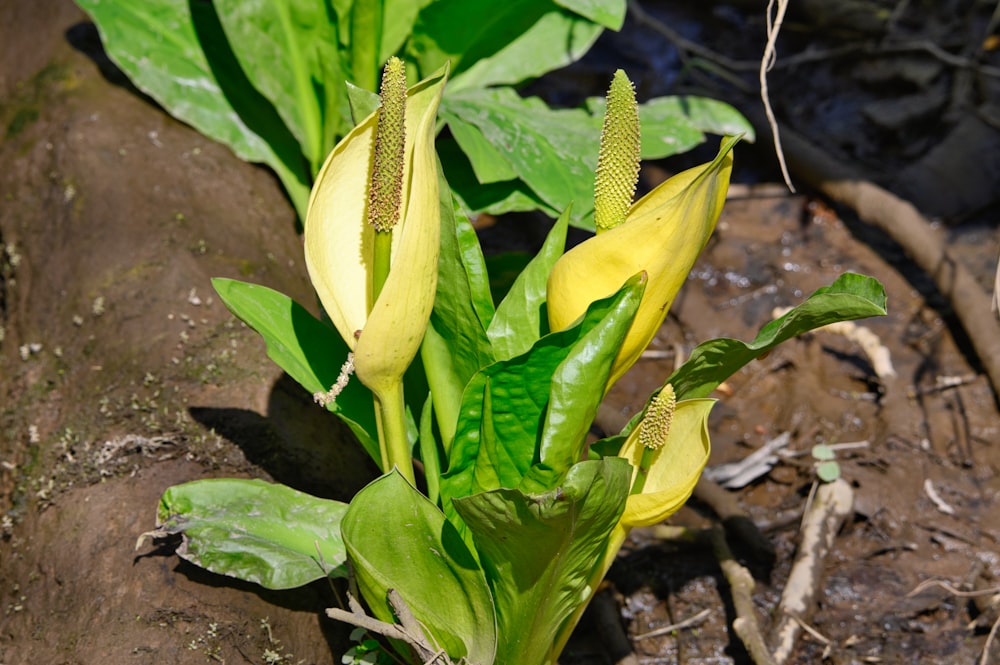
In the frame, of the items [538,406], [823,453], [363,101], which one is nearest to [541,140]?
[363,101]

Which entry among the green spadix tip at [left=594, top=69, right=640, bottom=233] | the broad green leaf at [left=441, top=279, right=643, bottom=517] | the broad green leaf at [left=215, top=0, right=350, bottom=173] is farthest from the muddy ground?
the green spadix tip at [left=594, top=69, right=640, bottom=233]

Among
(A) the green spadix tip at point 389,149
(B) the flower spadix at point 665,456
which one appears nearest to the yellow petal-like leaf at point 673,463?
(B) the flower spadix at point 665,456

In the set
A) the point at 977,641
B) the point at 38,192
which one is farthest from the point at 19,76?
the point at 977,641

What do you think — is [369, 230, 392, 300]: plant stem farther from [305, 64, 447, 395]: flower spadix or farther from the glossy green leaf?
the glossy green leaf

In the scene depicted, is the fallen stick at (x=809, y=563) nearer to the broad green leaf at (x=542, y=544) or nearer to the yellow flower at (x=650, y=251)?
the broad green leaf at (x=542, y=544)

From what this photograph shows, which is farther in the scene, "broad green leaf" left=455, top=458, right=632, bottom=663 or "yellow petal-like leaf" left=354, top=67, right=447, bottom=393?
"yellow petal-like leaf" left=354, top=67, right=447, bottom=393

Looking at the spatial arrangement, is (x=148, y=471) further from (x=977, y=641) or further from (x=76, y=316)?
(x=977, y=641)

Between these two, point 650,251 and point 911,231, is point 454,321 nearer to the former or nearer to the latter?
point 650,251
